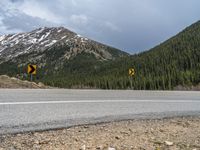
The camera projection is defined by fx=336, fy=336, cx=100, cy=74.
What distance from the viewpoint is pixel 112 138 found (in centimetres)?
577

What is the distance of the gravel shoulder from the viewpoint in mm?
5203

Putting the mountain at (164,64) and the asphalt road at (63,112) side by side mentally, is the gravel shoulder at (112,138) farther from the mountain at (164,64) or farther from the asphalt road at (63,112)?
the mountain at (164,64)

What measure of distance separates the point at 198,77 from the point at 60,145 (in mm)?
72264

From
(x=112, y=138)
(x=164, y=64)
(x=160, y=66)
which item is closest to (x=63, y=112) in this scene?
(x=112, y=138)

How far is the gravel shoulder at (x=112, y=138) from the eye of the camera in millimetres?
5203

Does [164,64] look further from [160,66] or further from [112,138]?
[112,138]

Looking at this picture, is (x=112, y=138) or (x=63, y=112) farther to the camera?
(x=63, y=112)

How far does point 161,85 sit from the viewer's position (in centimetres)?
8075

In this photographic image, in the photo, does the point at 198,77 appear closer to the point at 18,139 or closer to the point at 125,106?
A: the point at 125,106

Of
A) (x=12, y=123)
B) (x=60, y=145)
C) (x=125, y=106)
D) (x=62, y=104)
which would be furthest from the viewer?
(x=125, y=106)

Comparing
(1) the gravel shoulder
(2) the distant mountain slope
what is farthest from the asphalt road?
(2) the distant mountain slope

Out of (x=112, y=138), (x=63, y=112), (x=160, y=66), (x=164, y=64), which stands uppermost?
(x=164, y=64)

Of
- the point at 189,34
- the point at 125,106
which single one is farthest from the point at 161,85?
the point at 189,34

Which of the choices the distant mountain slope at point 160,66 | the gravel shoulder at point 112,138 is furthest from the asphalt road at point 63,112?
the distant mountain slope at point 160,66
